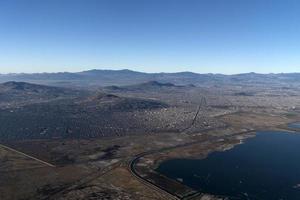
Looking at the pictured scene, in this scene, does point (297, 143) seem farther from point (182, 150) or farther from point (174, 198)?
point (174, 198)

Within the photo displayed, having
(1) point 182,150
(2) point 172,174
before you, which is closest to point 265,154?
(1) point 182,150

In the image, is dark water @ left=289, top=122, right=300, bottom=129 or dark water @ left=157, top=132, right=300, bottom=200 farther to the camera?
dark water @ left=289, top=122, right=300, bottom=129

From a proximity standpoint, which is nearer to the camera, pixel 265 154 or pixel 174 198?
pixel 174 198

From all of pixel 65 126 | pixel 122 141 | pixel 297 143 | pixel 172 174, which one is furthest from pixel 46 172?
pixel 297 143

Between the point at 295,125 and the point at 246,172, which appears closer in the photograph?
the point at 246,172

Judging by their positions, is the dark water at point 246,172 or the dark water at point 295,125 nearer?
the dark water at point 246,172

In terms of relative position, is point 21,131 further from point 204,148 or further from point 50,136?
point 204,148

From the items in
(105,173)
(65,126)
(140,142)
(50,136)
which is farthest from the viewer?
(65,126)

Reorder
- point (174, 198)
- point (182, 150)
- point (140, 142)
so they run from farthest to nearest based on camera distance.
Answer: point (140, 142), point (182, 150), point (174, 198)
